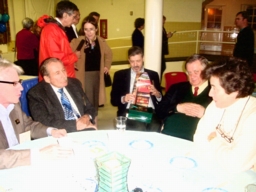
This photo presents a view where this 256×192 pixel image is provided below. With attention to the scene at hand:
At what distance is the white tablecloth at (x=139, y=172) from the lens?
4.19 feet

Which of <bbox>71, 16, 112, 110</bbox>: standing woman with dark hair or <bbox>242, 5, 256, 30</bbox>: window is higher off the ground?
<bbox>242, 5, 256, 30</bbox>: window

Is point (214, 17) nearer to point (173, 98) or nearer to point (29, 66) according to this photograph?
point (29, 66)

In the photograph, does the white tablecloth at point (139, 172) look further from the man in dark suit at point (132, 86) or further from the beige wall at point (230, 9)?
→ the beige wall at point (230, 9)

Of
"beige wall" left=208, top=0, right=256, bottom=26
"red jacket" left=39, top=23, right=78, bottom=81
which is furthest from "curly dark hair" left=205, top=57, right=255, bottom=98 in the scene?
"beige wall" left=208, top=0, right=256, bottom=26

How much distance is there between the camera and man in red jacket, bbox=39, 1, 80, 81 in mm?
2953

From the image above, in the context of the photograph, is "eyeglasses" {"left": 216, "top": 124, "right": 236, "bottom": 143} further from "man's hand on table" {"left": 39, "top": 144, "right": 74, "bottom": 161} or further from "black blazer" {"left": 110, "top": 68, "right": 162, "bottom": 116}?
"black blazer" {"left": 110, "top": 68, "right": 162, "bottom": 116}

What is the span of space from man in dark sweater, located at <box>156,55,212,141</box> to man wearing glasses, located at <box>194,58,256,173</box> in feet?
1.81

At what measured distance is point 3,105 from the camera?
1.83 m

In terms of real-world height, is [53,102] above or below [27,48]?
below

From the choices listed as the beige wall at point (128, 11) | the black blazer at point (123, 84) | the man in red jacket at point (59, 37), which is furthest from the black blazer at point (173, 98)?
the beige wall at point (128, 11)

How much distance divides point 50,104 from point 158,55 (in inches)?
94.9

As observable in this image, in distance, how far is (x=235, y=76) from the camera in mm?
1611

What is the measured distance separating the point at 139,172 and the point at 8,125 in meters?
0.96

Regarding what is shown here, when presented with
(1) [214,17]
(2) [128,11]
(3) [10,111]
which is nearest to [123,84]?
(3) [10,111]
